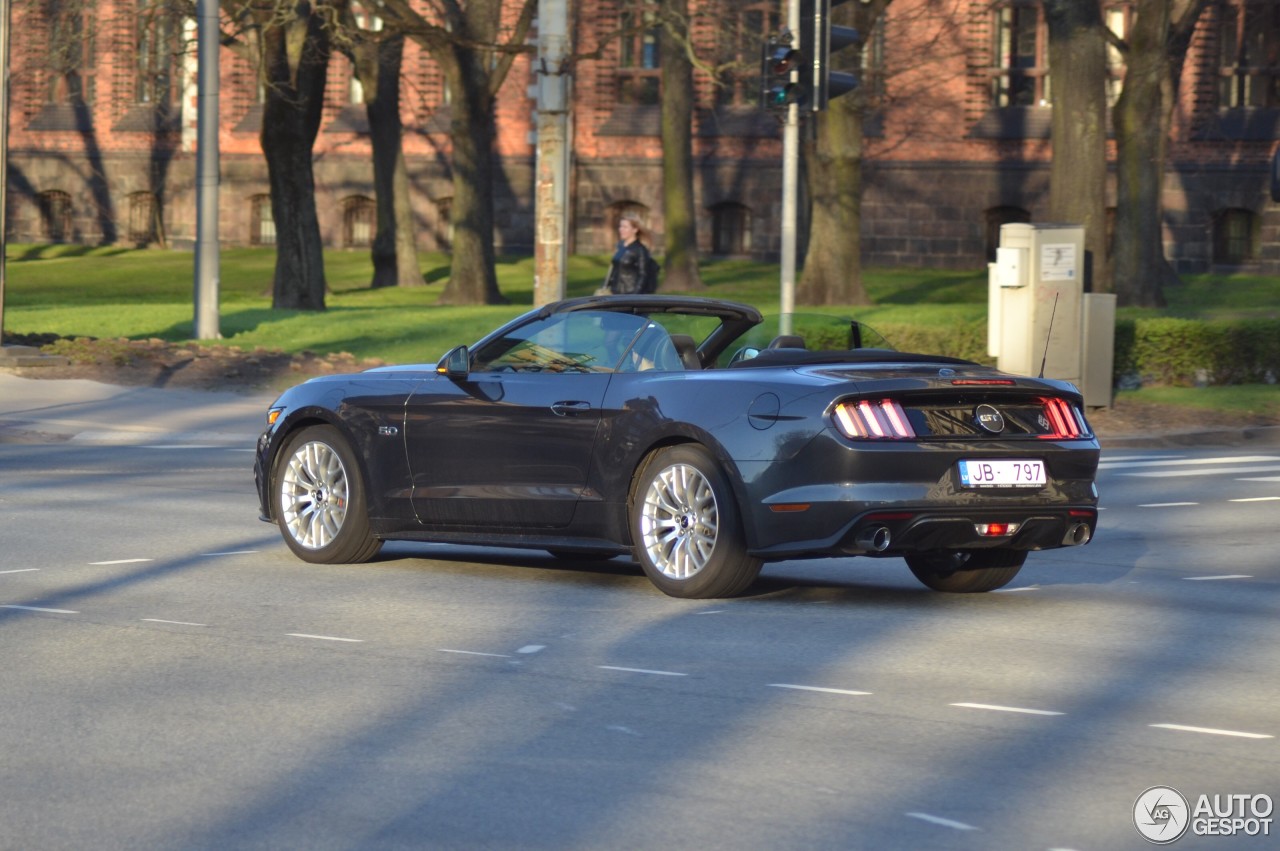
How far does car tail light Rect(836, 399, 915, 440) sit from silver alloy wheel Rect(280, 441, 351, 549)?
3024 mm

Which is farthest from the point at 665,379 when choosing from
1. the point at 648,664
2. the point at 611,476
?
the point at 648,664

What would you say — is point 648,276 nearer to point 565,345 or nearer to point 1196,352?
point 1196,352

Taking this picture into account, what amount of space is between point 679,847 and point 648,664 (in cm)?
265

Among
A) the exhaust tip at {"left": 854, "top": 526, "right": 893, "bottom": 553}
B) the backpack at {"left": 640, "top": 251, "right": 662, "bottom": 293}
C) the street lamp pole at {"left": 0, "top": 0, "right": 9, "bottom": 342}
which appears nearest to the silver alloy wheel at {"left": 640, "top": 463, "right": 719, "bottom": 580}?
the exhaust tip at {"left": 854, "top": 526, "right": 893, "bottom": 553}

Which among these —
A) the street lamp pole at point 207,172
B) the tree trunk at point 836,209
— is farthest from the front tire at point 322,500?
the tree trunk at point 836,209

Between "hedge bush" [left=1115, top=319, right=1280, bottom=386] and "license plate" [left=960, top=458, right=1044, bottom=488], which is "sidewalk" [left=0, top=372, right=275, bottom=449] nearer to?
"hedge bush" [left=1115, top=319, right=1280, bottom=386]

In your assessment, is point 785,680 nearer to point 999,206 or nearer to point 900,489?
point 900,489

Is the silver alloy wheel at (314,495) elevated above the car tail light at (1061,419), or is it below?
below

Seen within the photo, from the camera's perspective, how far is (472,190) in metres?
36.4

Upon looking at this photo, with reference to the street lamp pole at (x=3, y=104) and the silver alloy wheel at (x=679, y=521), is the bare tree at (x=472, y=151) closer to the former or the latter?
the street lamp pole at (x=3, y=104)

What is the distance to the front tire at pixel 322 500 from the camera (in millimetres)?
11094

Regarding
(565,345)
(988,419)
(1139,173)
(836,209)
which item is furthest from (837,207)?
(988,419)

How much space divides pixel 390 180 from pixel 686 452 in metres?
34.7

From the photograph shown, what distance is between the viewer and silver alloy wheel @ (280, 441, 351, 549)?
11188 millimetres
